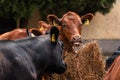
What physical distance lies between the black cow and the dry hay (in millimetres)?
2881

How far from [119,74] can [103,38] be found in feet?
62.8

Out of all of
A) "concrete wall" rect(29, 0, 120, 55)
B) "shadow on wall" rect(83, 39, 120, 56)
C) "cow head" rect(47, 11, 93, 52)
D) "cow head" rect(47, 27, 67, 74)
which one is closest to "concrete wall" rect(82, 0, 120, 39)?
"concrete wall" rect(29, 0, 120, 55)

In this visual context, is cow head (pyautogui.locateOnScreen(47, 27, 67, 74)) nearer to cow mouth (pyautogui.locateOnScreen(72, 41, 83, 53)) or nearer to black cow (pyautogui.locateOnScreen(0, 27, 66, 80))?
black cow (pyautogui.locateOnScreen(0, 27, 66, 80))

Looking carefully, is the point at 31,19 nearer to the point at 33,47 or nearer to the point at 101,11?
the point at 101,11

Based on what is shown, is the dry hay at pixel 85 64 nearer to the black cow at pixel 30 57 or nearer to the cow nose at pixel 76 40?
the cow nose at pixel 76 40

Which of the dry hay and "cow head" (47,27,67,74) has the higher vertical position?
"cow head" (47,27,67,74)

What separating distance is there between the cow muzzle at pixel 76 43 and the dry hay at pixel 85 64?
7.3 inches

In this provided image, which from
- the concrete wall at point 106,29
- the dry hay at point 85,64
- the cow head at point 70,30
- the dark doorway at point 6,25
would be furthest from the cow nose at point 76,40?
the concrete wall at point 106,29

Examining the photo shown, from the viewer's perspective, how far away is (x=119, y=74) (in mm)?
6410

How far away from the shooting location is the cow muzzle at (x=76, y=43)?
11.4 m

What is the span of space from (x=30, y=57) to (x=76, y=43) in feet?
13.2

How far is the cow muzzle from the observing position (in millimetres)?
11430

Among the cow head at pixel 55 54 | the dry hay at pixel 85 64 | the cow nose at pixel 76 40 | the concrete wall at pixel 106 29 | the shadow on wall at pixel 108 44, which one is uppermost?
the cow head at pixel 55 54

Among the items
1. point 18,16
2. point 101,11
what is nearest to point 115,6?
point 101,11
